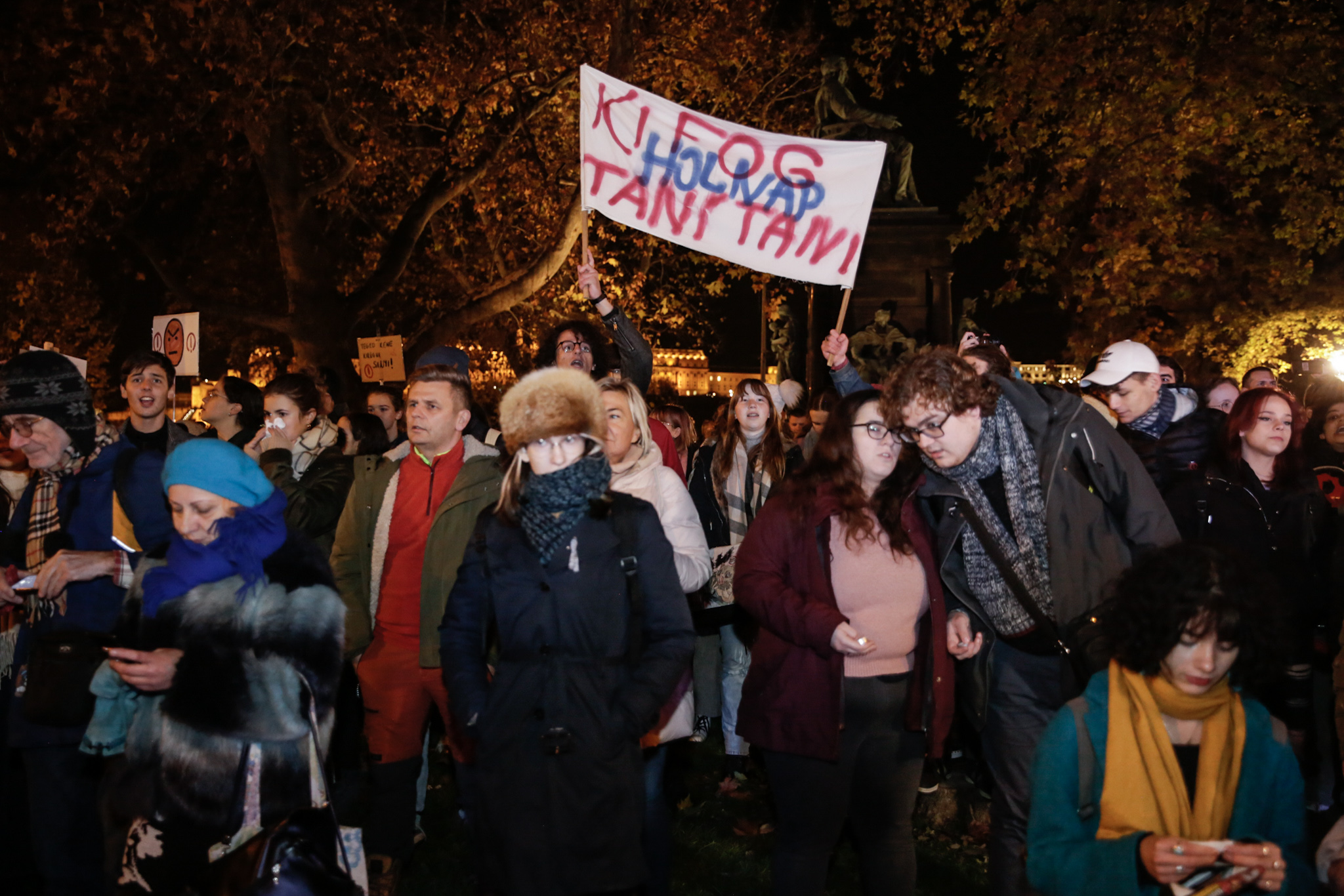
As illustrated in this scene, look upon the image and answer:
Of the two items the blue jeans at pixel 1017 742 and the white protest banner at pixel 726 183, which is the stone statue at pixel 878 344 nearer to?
the white protest banner at pixel 726 183

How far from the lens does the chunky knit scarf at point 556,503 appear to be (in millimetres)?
3217

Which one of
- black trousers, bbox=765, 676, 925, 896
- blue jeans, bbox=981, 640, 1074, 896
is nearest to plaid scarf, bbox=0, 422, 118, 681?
black trousers, bbox=765, 676, 925, 896

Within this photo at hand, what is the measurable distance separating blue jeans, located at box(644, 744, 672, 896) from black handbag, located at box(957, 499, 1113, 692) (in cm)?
144

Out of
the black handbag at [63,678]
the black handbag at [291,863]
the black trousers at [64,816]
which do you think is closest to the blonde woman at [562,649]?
the black handbag at [291,863]

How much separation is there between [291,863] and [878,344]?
33.0ft

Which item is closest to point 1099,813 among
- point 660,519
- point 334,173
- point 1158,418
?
point 660,519

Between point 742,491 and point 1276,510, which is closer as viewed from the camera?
point 1276,510

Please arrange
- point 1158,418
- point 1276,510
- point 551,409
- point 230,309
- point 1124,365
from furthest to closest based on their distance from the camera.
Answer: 1. point 230,309
2. point 1158,418
3. point 1276,510
4. point 1124,365
5. point 551,409

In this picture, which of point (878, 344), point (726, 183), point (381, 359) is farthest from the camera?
point (381, 359)

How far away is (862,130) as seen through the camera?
12.5 m

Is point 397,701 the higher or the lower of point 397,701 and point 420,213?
the lower

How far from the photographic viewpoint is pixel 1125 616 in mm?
2754

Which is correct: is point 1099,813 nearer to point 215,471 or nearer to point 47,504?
point 215,471

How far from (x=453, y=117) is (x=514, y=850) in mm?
16679
